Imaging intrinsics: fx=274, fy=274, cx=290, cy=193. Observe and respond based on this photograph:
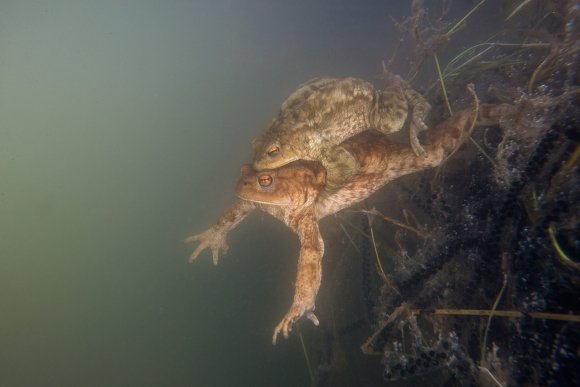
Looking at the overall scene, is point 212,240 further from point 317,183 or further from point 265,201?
point 317,183

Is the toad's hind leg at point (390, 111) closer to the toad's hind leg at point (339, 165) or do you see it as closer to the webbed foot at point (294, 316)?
the toad's hind leg at point (339, 165)

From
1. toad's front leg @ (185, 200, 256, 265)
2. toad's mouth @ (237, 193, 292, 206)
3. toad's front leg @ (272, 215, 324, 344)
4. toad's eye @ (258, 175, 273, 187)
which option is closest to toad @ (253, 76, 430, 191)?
toad's eye @ (258, 175, 273, 187)

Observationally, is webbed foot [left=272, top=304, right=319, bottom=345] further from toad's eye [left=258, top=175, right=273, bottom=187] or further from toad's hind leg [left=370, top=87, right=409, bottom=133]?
toad's hind leg [left=370, top=87, right=409, bottom=133]

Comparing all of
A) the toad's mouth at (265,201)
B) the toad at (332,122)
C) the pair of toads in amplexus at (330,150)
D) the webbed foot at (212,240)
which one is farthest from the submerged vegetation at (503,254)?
the webbed foot at (212,240)

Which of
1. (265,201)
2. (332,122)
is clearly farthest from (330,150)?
(265,201)

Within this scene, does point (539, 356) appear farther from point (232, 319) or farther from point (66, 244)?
point (66, 244)
